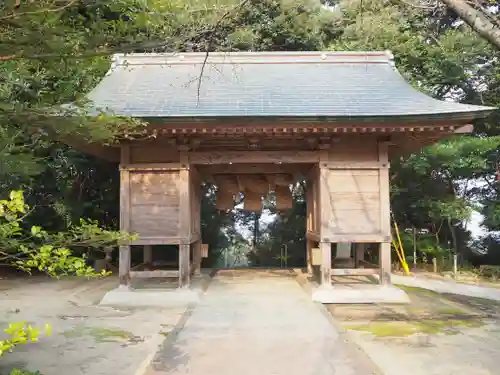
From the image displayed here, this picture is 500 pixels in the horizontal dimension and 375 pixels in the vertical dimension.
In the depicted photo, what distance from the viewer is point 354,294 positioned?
7680mm

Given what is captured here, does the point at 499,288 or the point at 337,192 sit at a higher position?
the point at 337,192

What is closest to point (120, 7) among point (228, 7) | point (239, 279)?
point (228, 7)

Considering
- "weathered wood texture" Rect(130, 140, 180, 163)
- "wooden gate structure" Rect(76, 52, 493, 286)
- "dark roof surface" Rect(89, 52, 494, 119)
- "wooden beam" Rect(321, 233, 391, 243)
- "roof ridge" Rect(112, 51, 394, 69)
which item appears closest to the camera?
"wooden gate structure" Rect(76, 52, 493, 286)

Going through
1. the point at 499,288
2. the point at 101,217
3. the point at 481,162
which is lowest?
the point at 499,288

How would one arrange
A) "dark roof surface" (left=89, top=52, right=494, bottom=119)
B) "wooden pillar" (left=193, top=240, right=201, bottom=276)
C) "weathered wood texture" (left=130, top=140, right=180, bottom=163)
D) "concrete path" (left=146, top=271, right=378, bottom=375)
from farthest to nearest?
"wooden pillar" (left=193, top=240, right=201, bottom=276) → "weathered wood texture" (left=130, top=140, right=180, bottom=163) → "dark roof surface" (left=89, top=52, right=494, bottom=119) → "concrete path" (left=146, top=271, right=378, bottom=375)

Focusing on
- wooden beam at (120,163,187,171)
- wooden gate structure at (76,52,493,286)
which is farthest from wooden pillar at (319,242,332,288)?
wooden beam at (120,163,187,171)

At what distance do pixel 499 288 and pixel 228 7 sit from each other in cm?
941

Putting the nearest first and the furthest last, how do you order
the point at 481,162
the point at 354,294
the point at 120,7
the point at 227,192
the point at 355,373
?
the point at 120,7
the point at 355,373
the point at 354,294
the point at 227,192
the point at 481,162

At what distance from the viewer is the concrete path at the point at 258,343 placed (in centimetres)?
411

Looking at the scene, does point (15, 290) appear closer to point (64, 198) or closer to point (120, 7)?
point (64, 198)

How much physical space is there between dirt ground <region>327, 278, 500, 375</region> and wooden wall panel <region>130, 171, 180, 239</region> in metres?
3.01

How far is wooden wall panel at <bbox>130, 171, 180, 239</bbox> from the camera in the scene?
790cm

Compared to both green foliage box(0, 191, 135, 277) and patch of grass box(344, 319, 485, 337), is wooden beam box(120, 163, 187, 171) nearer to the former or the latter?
patch of grass box(344, 319, 485, 337)

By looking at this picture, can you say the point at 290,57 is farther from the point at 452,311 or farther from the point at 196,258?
the point at 452,311
